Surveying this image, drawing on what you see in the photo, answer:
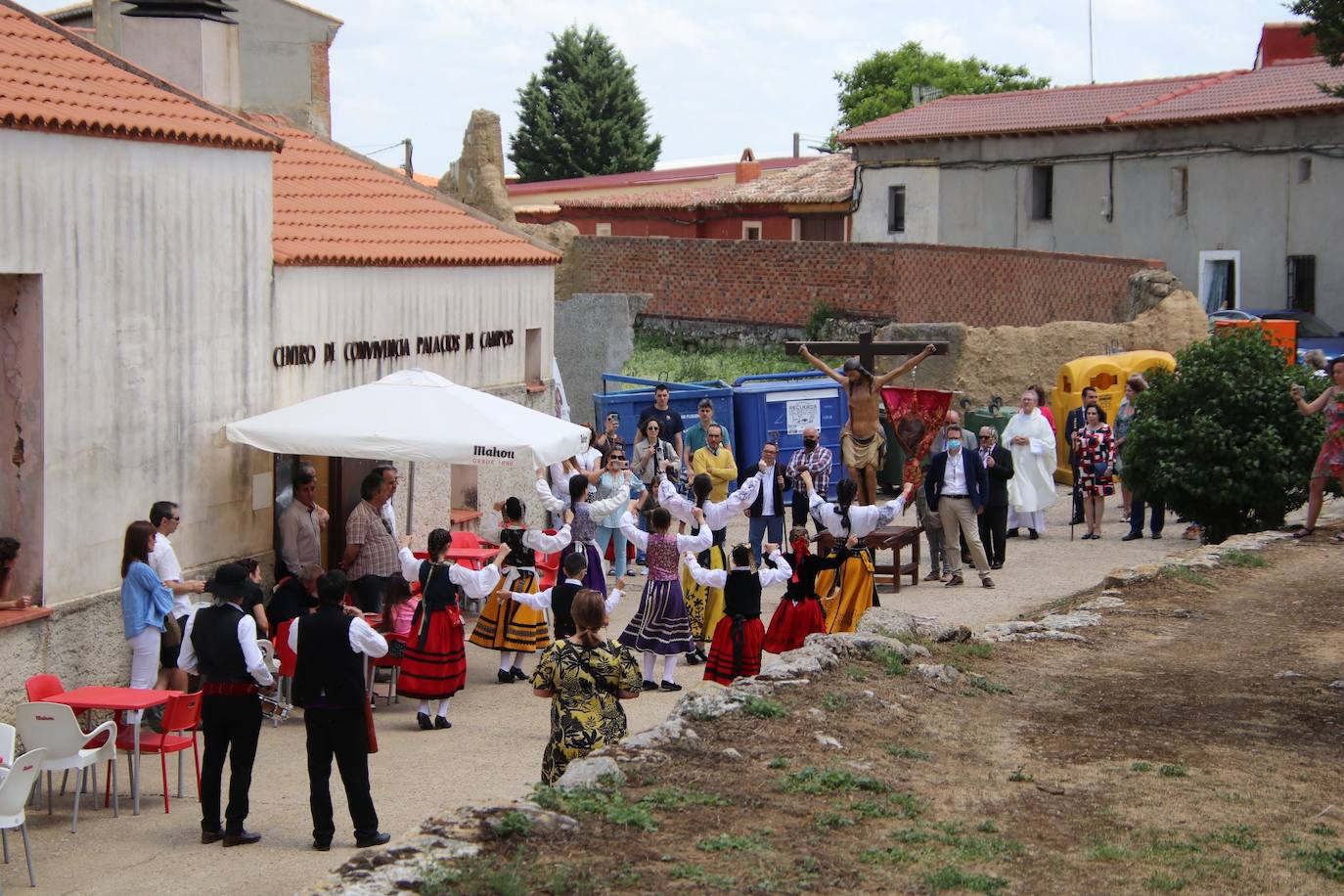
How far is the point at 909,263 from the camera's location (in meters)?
32.3

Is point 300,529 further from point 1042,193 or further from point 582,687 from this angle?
point 1042,193

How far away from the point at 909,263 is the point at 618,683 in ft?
82.2

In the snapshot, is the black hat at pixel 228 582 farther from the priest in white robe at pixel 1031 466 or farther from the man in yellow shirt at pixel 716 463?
the priest in white robe at pixel 1031 466

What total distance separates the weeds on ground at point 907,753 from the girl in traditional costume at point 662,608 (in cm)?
405

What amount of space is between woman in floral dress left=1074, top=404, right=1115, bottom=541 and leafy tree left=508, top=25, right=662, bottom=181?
4924 cm

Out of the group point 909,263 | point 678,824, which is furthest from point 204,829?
point 909,263

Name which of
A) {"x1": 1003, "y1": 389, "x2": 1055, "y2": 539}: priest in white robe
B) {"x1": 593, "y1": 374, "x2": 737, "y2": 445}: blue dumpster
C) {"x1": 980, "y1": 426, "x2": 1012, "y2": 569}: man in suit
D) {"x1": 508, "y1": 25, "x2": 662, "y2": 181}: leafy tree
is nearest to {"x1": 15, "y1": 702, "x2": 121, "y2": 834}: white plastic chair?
{"x1": 980, "y1": 426, "x2": 1012, "y2": 569}: man in suit

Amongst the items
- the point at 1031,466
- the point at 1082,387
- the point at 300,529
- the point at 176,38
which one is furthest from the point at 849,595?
the point at 1082,387

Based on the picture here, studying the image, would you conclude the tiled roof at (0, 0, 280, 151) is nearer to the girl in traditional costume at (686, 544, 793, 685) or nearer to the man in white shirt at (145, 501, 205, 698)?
the man in white shirt at (145, 501, 205, 698)

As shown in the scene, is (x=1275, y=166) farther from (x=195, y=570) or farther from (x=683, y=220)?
(x=195, y=570)

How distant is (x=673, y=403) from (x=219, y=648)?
13755 millimetres

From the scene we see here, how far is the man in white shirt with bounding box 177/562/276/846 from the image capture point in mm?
8812

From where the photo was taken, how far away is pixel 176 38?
51.8 ft

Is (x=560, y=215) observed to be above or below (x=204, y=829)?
above
